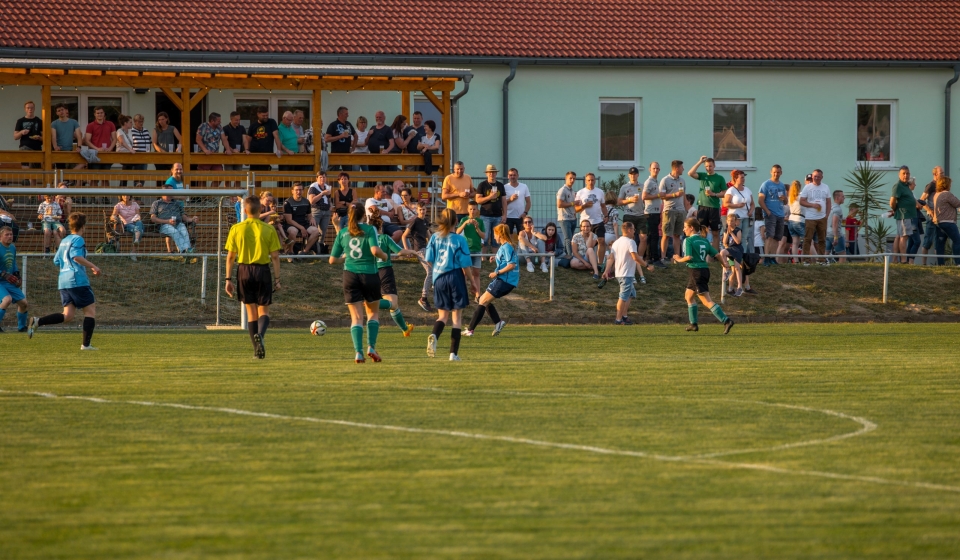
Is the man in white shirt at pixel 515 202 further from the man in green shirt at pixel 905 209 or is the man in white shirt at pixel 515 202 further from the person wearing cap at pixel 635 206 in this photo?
the man in green shirt at pixel 905 209

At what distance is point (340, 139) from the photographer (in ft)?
81.1

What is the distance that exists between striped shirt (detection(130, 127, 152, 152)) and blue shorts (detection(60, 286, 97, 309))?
8535 mm

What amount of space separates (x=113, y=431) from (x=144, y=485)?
192 cm

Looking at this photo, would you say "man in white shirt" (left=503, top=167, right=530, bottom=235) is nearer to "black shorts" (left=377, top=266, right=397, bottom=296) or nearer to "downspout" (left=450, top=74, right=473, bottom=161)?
"downspout" (left=450, top=74, right=473, bottom=161)

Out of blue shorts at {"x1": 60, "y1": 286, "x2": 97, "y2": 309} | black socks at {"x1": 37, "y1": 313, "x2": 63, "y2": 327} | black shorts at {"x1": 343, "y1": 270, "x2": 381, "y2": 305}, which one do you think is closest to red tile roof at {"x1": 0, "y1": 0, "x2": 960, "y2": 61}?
black socks at {"x1": 37, "y1": 313, "x2": 63, "y2": 327}

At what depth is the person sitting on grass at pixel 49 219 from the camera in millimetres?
21016

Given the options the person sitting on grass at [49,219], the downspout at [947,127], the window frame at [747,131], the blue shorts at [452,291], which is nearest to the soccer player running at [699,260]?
the blue shorts at [452,291]

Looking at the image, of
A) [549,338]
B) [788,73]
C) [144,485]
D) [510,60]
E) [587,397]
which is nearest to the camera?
[144,485]

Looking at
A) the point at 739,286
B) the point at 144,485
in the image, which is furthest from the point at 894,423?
the point at 739,286

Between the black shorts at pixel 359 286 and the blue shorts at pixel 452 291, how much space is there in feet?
2.51

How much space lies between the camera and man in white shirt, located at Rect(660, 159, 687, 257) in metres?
23.0

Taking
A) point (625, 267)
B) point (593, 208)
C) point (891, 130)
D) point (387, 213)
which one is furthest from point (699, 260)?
point (891, 130)

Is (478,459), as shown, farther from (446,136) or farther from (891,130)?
(891,130)

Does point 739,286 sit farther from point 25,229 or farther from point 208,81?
point 25,229
